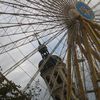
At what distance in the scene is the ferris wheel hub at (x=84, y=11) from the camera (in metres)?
20.3

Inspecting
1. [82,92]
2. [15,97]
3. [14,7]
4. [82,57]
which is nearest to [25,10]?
Result: [14,7]

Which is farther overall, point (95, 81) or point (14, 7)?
point (14, 7)

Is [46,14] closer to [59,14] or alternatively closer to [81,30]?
[59,14]

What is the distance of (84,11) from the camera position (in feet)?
68.1

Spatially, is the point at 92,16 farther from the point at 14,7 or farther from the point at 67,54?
the point at 14,7

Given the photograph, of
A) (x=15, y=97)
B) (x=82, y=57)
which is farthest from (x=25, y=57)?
(x=15, y=97)

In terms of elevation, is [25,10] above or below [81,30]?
above

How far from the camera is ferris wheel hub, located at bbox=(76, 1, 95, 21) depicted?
20.3 metres

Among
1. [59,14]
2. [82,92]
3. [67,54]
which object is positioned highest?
[59,14]

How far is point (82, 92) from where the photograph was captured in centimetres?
1898

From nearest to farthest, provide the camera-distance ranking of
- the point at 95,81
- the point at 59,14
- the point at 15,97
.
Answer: the point at 95,81
the point at 59,14
the point at 15,97

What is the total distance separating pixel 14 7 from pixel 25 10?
27.1 inches

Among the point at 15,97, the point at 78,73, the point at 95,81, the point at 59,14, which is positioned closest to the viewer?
the point at 95,81

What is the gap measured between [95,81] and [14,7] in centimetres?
593
